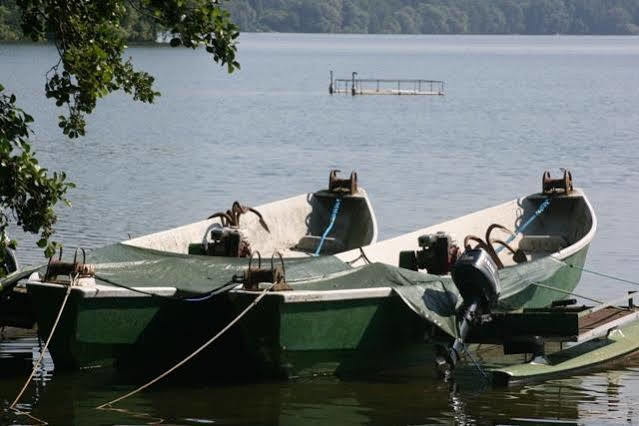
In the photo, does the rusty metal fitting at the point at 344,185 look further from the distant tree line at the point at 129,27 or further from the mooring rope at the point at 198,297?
the distant tree line at the point at 129,27

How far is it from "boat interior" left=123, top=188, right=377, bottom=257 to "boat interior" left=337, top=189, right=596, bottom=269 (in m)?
1.37

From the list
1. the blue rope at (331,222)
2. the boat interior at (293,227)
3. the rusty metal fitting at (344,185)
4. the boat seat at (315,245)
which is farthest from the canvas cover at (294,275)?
the rusty metal fitting at (344,185)

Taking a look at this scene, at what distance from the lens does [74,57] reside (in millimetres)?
13484

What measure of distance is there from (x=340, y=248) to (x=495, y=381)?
6.41 meters

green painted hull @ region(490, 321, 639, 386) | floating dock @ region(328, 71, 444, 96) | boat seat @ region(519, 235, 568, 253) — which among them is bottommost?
floating dock @ region(328, 71, 444, 96)

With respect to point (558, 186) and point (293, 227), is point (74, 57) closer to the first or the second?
point (293, 227)

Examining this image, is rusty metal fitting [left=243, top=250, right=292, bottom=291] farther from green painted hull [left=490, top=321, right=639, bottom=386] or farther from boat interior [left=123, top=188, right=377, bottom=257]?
boat interior [left=123, top=188, right=377, bottom=257]

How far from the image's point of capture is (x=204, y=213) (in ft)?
114

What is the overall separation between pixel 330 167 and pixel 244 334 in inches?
1215

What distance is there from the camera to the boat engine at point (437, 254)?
19859 millimetres

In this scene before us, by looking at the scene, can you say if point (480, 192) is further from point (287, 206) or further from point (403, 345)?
point (403, 345)

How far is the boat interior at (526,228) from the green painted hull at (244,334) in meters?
3.76

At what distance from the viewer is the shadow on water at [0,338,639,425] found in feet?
53.5

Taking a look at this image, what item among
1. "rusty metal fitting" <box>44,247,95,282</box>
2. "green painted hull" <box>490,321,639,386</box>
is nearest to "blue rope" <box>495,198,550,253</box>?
"green painted hull" <box>490,321,639,386</box>
